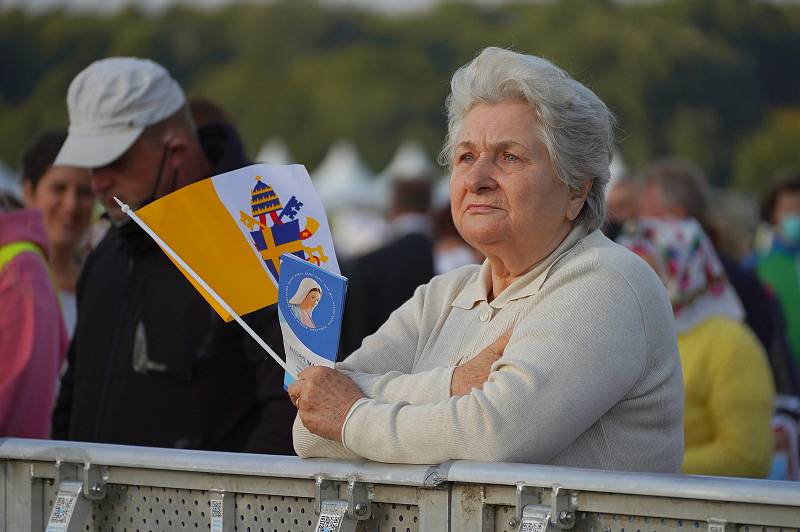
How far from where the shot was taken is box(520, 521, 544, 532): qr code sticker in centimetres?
218

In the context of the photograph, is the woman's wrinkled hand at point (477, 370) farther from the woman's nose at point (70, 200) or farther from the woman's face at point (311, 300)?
the woman's nose at point (70, 200)

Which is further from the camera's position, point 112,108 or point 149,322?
point 112,108

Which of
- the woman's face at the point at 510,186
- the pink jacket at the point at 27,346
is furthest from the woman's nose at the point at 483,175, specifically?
the pink jacket at the point at 27,346

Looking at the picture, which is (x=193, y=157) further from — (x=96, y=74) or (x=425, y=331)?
(x=425, y=331)

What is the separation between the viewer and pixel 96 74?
3895mm

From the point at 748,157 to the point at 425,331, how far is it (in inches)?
2046

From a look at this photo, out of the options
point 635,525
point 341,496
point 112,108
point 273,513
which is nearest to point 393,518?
point 341,496

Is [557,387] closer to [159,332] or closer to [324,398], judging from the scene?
[324,398]

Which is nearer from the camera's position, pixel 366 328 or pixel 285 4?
pixel 366 328

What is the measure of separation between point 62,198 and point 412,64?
2884 inches

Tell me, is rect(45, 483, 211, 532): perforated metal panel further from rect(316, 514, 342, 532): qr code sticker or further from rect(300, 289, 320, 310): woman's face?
rect(300, 289, 320, 310): woman's face

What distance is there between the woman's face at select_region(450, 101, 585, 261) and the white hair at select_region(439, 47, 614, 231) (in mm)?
26

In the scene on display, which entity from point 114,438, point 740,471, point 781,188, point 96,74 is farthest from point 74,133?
point 781,188

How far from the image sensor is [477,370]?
8.36 ft
